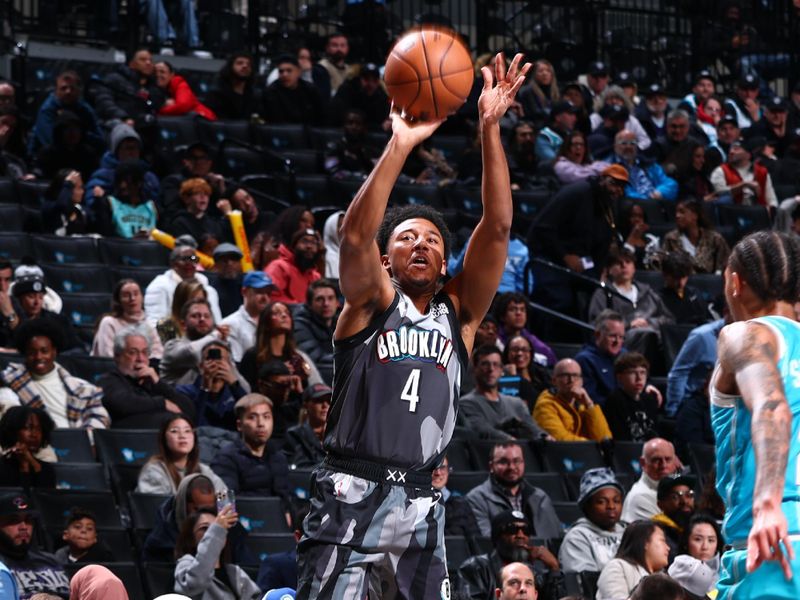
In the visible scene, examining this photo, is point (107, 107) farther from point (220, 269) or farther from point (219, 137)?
point (220, 269)

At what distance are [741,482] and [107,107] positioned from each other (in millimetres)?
11834

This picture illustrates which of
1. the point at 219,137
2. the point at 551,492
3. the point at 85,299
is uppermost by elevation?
the point at 219,137

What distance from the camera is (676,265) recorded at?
46.2ft

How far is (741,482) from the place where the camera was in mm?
4348

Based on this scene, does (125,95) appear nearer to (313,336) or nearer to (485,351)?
(313,336)

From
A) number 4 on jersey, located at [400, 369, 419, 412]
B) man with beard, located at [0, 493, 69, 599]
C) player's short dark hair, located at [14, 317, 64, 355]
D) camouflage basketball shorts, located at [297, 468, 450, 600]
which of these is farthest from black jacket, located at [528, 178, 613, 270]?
camouflage basketball shorts, located at [297, 468, 450, 600]

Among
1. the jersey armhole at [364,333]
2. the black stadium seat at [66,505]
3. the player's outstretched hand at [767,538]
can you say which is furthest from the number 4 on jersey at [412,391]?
the black stadium seat at [66,505]

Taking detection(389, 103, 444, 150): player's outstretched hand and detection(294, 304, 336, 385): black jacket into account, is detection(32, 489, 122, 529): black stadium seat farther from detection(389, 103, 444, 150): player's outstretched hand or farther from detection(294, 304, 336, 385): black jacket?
detection(389, 103, 444, 150): player's outstretched hand

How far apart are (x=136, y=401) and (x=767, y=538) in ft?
23.6

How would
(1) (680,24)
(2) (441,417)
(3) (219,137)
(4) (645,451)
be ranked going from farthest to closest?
(1) (680,24) < (3) (219,137) < (4) (645,451) < (2) (441,417)

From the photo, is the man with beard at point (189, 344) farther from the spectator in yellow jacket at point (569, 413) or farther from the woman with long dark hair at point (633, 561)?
the woman with long dark hair at point (633, 561)

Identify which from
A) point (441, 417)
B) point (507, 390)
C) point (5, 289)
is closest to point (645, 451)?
point (507, 390)

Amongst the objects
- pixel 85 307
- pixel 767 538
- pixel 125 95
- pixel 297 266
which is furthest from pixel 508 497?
pixel 125 95

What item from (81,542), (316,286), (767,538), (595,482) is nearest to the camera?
(767,538)
